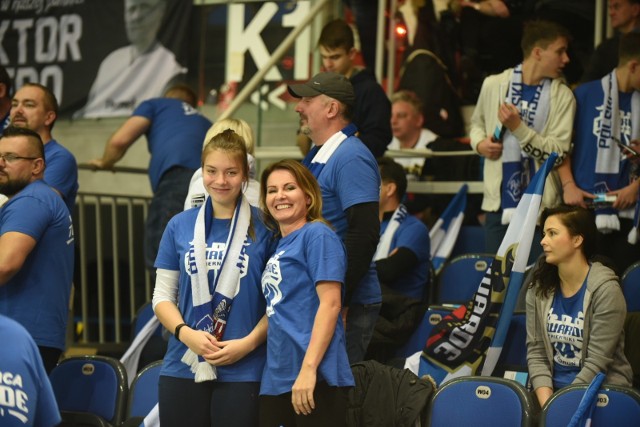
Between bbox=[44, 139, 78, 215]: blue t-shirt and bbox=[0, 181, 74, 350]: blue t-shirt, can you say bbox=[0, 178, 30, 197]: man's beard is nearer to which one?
bbox=[0, 181, 74, 350]: blue t-shirt

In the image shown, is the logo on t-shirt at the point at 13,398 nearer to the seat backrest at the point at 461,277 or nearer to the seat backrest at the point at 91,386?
the seat backrest at the point at 91,386

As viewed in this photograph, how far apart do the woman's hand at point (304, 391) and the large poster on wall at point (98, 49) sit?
18.2 feet

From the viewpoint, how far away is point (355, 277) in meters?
4.17

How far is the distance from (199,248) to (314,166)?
0.63m

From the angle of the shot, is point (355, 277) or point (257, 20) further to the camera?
point (257, 20)

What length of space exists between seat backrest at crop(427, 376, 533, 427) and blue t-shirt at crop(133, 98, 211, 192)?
239 cm

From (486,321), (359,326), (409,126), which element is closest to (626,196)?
(486,321)

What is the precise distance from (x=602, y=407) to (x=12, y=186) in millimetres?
2641

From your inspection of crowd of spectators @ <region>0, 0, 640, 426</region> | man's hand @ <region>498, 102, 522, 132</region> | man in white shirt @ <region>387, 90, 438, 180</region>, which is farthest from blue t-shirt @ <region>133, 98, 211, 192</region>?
man's hand @ <region>498, 102, 522, 132</region>

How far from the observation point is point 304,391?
3729 millimetres

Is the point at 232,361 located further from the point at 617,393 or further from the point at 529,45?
the point at 529,45

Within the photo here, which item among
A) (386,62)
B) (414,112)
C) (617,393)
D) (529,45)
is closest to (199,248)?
(617,393)

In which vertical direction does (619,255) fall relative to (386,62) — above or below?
below

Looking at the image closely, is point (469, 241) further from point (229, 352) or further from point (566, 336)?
point (229, 352)
